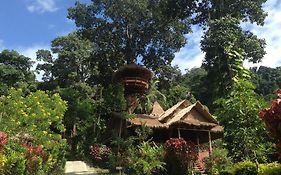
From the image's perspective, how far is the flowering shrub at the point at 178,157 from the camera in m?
17.6

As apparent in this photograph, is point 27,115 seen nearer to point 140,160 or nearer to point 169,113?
point 140,160

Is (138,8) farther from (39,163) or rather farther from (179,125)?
(39,163)

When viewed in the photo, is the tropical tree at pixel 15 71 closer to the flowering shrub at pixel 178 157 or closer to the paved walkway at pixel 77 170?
the paved walkway at pixel 77 170

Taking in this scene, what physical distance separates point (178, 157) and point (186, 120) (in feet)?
17.8

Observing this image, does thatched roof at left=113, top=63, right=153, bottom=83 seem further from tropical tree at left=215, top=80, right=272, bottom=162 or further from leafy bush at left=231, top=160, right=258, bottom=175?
leafy bush at left=231, top=160, right=258, bottom=175

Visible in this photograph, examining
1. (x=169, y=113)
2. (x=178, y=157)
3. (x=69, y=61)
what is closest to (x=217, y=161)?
(x=178, y=157)

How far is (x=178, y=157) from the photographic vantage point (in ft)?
57.9

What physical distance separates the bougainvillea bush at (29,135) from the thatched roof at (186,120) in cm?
624

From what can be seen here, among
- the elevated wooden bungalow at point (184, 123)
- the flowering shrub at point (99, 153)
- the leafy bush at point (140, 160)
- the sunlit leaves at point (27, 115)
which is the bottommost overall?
the leafy bush at point (140, 160)

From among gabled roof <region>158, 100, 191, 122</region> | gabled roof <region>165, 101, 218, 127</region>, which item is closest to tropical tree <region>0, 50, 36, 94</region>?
gabled roof <region>158, 100, 191, 122</region>

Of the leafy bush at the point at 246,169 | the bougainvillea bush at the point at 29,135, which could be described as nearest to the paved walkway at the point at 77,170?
the bougainvillea bush at the point at 29,135

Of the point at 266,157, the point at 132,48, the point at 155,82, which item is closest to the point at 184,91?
the point at 155,82

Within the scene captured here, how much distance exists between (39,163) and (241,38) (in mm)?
15584

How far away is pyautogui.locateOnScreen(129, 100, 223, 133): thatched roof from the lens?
22.4 metres
